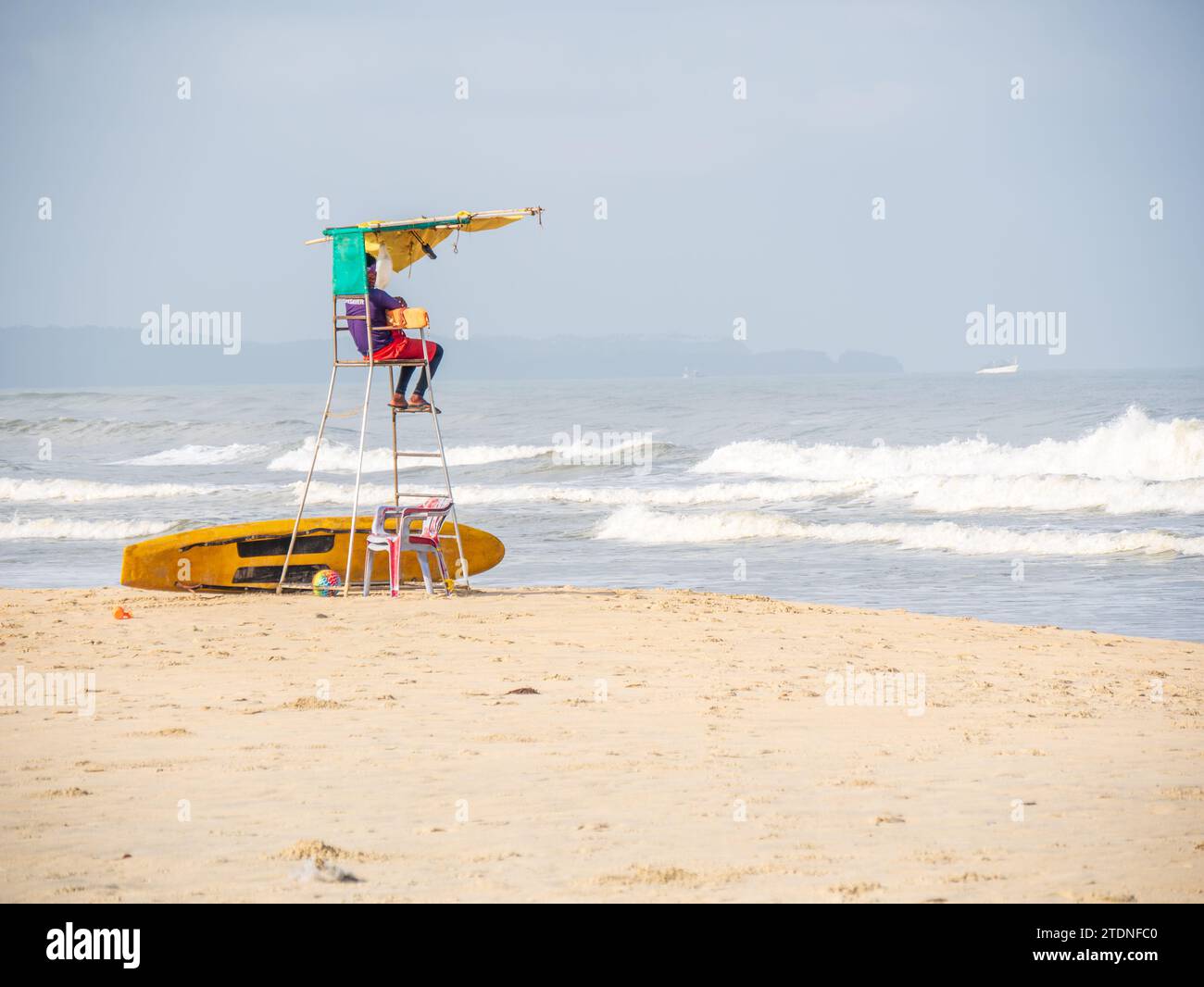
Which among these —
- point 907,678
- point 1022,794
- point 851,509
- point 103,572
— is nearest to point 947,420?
point 851,509

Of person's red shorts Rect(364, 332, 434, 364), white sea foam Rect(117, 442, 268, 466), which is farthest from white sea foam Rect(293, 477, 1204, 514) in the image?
white sea foam Rect(117, 442, 268, 466)

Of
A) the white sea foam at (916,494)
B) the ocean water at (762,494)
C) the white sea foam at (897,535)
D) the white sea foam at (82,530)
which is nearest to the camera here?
the ocean water at (762,494)

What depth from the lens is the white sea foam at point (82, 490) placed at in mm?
26672

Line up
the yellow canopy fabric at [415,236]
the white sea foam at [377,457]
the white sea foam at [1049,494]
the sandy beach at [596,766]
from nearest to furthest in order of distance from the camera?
the sandy beach at [596,766] → the yellow canopy fabric at [415,236] → the white sea foam at [1049,494] → the white sea foam at [377,457]

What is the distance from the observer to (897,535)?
17.8 meters

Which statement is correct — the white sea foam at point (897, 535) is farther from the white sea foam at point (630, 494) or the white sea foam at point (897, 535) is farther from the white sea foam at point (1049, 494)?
the white sea foam at point (630, 494)

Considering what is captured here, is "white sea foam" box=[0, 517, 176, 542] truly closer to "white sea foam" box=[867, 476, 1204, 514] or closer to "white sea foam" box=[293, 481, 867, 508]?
"white sea foam" box=[293, 481, 867, 508]

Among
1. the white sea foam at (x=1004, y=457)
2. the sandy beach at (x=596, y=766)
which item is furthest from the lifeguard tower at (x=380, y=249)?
the white sea foam at (x=1004, y=457)

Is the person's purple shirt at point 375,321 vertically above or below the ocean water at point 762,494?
above

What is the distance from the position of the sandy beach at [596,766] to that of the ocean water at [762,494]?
4016mm

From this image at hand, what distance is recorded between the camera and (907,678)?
26.9ft

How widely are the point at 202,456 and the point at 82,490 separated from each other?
13776 mm
